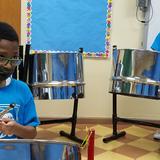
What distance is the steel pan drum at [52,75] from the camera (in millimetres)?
2211

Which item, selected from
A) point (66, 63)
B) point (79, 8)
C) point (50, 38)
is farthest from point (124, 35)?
point (66, 63)

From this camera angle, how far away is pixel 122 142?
254cm

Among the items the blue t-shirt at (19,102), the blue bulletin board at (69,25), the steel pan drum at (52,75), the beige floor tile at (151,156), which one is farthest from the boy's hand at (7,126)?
the blue bulletin board at (69,25)

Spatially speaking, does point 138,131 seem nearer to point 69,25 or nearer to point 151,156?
point 151,156

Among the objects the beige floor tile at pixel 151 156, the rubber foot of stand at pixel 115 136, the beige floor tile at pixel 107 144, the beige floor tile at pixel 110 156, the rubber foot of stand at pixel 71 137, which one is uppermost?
the rubber foot of stand at pixel 71 137

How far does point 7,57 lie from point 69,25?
1809 millimetres

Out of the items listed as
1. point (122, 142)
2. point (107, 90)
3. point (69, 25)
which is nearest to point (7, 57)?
point (122, 142)

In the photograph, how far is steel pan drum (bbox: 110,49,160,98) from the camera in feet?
7.38

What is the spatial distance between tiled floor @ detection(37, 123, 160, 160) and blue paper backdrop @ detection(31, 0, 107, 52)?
65 centimetres

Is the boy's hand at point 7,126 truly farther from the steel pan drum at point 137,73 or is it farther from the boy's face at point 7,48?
the steel pan drum at point 137,73

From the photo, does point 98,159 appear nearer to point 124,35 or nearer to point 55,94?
point 55,94

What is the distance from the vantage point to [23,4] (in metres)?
2.74

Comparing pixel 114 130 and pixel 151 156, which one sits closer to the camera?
pixel 151 156

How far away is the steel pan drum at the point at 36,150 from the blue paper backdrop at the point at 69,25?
7.07 feet
